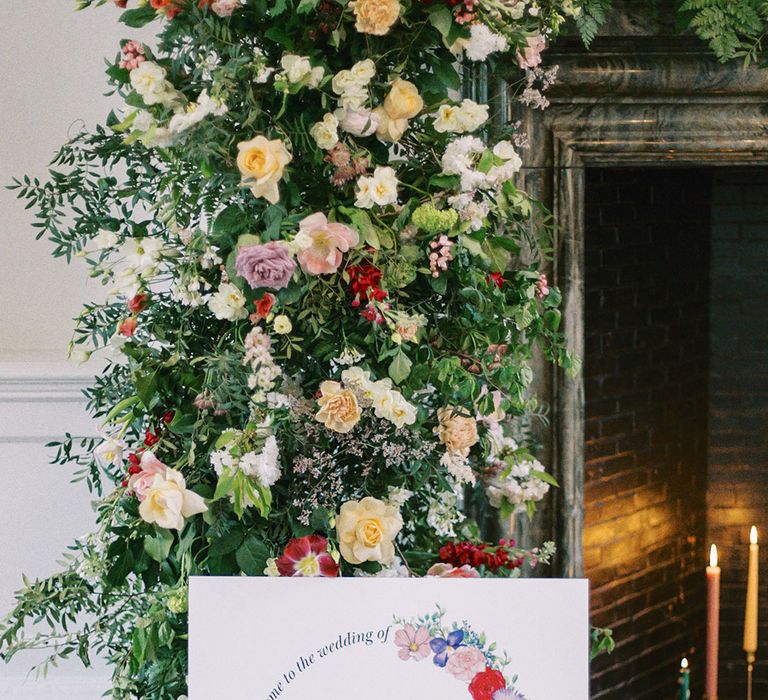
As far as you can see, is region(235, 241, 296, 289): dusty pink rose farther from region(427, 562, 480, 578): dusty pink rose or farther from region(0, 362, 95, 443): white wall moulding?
region(0, 362, 95, 443): white wall moulding

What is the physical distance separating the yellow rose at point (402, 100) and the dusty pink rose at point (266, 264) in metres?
0.26

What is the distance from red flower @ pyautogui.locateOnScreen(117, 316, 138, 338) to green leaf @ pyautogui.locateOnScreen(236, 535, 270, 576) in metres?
0.37

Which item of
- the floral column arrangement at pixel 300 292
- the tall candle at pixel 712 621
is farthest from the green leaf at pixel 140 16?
the tall candle at pixel 712 621

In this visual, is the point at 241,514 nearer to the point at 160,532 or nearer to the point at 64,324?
the point at 160,532

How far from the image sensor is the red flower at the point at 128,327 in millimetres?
1638

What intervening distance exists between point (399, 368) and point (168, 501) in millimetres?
371

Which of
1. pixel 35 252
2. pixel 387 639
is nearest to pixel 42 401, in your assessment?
pixel 35 252

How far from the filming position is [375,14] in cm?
142

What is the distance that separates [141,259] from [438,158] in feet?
1.56

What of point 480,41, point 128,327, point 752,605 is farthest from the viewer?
point 752,605

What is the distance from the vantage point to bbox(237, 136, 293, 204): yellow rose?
4.68 ft

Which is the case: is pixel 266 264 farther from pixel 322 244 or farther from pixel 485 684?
pixel 485 684

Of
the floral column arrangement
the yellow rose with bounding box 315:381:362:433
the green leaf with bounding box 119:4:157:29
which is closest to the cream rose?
the floral column arrangement

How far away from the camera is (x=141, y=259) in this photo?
5.28ft
